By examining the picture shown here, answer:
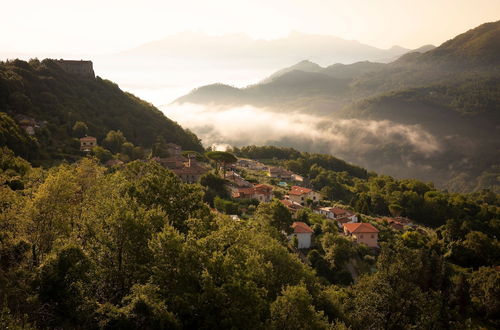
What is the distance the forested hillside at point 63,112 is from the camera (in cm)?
6419

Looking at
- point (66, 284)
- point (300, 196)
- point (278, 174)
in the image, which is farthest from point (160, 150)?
point (66, 284)

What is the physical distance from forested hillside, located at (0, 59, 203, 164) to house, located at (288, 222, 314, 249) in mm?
36963

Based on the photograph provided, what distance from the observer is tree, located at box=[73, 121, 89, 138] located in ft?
255

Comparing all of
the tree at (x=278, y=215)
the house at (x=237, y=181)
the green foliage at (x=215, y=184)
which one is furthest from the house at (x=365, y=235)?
the house at (x=237, y=181)

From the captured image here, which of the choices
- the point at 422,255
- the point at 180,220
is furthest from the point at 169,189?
the point at 422,255

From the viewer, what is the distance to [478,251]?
6256cm

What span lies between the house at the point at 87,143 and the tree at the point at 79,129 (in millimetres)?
3565

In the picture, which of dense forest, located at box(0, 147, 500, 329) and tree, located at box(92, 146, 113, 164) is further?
tree, located at box(92, 146, 113, 164)

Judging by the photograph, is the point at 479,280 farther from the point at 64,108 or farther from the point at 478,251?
the point at 64,108

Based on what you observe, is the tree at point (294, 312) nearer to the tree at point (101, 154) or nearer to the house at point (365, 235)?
the house at point (365, 235)

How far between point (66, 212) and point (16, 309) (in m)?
7.26

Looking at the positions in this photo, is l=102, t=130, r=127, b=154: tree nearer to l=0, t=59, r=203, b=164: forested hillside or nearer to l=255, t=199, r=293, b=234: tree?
l=0, t=59, r=203, b=164: forested hillside

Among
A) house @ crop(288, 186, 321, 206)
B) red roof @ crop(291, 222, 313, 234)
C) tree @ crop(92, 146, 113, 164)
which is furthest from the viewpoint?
house @ crop(288, 186, 321, 206)

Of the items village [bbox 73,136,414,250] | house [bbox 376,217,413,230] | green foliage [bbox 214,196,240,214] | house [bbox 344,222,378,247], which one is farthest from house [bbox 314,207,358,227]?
green foliage [bbox 214,196,240,214]
